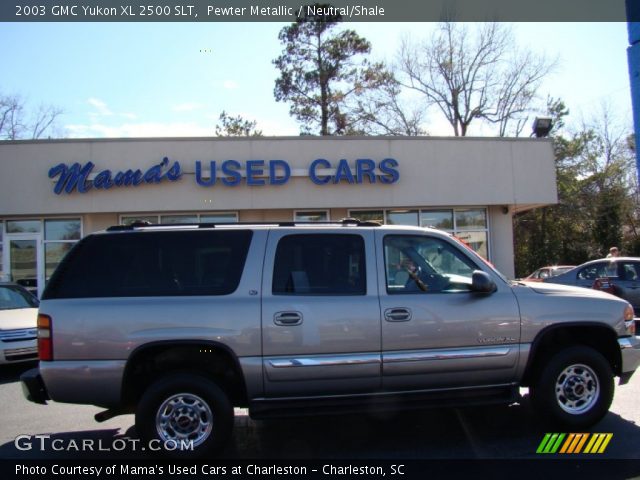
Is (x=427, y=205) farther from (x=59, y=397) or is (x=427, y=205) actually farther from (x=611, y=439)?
(x=59, y=397)

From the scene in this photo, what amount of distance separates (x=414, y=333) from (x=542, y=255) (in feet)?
97.4

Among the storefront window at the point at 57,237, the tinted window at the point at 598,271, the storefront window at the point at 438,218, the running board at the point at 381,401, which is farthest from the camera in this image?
the storefront window at the point at 438,218

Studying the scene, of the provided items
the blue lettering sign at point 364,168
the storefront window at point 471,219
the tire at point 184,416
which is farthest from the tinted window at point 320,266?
the storefront window at point 471,219

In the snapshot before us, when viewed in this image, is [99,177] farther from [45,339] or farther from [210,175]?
[45,339]

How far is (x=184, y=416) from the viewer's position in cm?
471

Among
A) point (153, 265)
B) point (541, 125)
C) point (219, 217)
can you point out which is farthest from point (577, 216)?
point (153, 265)

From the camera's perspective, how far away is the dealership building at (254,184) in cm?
1666

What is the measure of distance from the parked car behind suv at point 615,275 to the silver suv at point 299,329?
7.27 metres

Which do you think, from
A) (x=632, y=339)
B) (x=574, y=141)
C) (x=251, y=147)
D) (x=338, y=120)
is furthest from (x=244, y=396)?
(x=574, y=141)

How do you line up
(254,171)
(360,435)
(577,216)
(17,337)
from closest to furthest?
(360,435) < (17,337) < (254,171) < (577,216)

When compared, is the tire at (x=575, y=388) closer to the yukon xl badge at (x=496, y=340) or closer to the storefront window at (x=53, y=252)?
the yukon xl badge at (x=496, y=340)

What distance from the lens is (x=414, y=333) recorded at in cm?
495

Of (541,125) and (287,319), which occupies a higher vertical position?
(541,125)

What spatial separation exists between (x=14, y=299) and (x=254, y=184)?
7.88m
